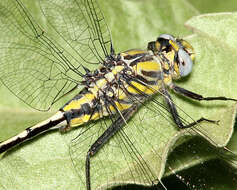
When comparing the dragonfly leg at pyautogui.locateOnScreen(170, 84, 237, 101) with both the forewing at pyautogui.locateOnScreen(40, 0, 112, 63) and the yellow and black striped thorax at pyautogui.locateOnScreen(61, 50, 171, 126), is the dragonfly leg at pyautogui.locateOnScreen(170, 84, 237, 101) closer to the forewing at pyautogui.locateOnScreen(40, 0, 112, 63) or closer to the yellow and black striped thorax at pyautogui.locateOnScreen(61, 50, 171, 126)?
the yellow and black striped thorax at pyautogui.locateOnScreen(61, 50, 171, 126)

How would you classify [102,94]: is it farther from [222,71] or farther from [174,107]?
[222,71]

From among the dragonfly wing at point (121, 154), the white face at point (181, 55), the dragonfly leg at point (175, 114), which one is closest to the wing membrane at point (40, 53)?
the dragonfly wing at point (121, 154)

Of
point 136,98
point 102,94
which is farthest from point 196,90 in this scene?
point 102,94

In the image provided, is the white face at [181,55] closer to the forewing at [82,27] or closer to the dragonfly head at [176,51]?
the dragonfly head at [176,51]

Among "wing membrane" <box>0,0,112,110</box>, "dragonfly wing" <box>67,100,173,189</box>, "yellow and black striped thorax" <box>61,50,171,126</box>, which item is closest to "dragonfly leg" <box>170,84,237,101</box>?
"yellow and black striped thorax" <box>61,50,171,126</box>

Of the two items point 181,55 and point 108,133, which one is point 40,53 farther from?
point 181,55
